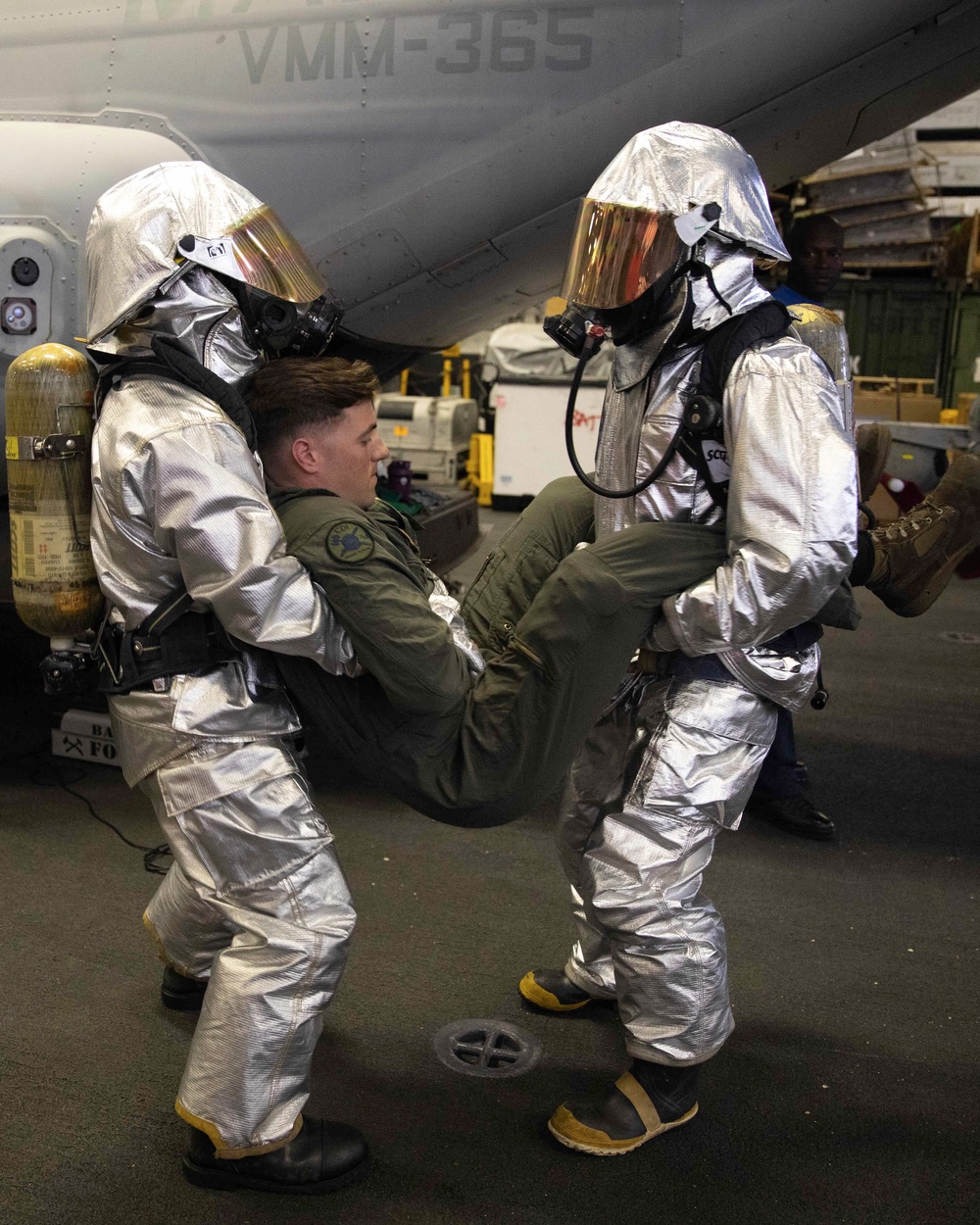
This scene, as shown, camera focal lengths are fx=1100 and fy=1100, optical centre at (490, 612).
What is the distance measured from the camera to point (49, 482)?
1965 millimetres

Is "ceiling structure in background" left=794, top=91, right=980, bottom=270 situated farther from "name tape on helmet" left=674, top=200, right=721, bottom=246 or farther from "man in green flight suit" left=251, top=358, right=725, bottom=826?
"man in green flight suit" left=251, top=358, right=725, bottom=826

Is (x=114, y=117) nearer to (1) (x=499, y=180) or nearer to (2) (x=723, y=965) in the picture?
(1) (x=499, y=180)

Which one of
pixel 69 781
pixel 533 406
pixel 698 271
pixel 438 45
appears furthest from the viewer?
pixel 533 406

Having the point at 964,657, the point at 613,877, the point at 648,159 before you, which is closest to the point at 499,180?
the point at 648,159

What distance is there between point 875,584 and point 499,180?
1.73 meters

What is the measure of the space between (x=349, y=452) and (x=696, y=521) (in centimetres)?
65

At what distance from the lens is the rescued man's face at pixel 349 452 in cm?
198

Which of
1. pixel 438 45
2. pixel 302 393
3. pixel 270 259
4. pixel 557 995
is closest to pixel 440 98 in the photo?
pixel 438 45

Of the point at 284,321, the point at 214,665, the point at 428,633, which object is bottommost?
the point at 214,665

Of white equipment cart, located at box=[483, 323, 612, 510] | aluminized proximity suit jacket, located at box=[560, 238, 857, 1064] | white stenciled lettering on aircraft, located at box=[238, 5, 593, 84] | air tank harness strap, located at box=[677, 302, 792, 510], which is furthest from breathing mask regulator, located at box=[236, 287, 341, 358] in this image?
white equipment cart, located at box=[483, 323, 612, 510]

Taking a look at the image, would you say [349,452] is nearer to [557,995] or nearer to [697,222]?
[697,222]

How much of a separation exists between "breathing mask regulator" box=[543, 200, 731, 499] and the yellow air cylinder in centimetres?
89

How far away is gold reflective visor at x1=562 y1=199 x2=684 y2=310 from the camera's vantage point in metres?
1.93

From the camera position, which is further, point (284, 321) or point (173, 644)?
point (284, 321)
